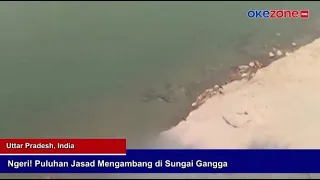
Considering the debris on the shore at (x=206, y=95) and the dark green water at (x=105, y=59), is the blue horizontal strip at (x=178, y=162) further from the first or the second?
the debris on the shore at (x=206, y=95)

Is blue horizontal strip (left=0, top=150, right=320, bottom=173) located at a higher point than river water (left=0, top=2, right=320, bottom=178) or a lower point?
lower

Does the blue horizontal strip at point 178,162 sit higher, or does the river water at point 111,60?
the river water at point 111,60

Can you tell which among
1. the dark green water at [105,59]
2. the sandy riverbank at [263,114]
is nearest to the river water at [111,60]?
the dark green water at [105,59]

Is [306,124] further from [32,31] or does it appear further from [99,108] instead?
[32,31]

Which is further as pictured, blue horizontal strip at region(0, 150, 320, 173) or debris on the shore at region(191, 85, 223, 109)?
debris on the shore at region(191, 85, 223, 109)

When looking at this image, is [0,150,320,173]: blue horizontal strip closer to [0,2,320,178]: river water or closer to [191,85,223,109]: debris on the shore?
[0,2,320,178]: river water

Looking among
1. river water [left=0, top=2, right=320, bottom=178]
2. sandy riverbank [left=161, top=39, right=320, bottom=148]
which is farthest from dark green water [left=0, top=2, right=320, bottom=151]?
sandy riverbank [left=161, top=39, right=320, bottom=148]

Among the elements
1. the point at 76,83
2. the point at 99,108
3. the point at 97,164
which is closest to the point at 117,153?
the point at 97,164
